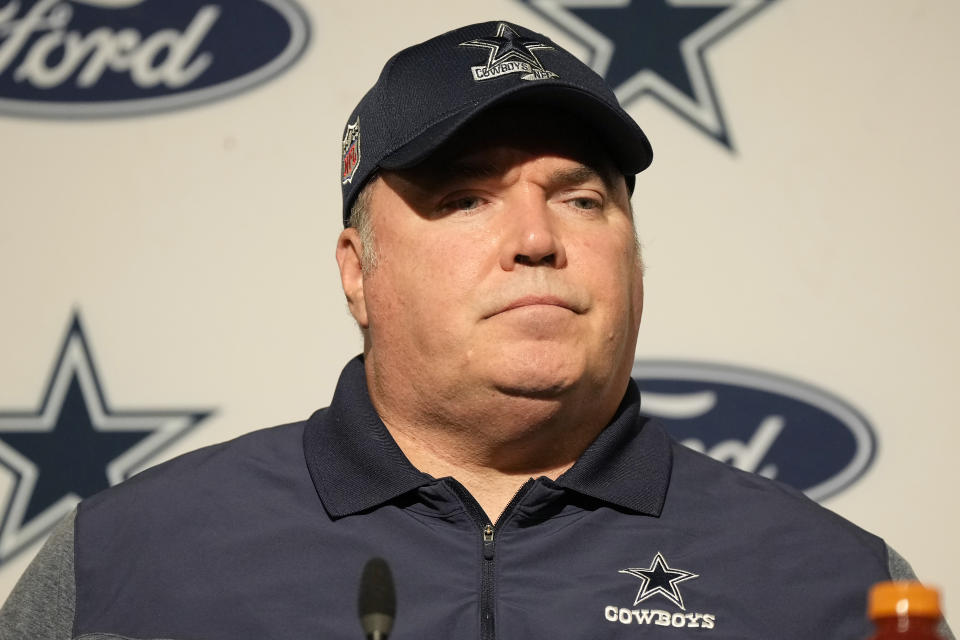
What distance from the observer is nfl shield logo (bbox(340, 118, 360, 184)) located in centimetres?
157

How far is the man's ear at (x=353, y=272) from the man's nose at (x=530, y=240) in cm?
25

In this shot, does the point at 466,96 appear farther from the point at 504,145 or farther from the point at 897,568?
the point at 897,568

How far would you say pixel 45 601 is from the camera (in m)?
1.41

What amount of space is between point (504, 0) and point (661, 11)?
262 mm

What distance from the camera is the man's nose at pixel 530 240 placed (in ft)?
4.48

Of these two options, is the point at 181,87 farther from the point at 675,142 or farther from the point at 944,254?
the point at 944,254

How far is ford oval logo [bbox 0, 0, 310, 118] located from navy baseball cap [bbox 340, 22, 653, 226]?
2.02 ft

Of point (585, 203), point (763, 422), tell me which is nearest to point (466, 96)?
point (585, 203)

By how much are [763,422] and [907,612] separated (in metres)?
1.36

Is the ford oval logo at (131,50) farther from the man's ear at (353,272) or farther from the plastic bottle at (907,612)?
the plastic bottle at (907,612)

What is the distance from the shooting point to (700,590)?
1.37 meters

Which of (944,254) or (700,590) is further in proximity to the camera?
(944,254)

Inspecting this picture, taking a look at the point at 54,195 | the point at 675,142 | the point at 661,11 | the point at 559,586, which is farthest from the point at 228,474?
the point at 661,11

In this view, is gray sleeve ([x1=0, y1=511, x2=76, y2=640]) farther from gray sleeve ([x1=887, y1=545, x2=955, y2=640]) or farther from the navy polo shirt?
gray sleeve ([x1=887, y1=545, x2=955, y2=640])
